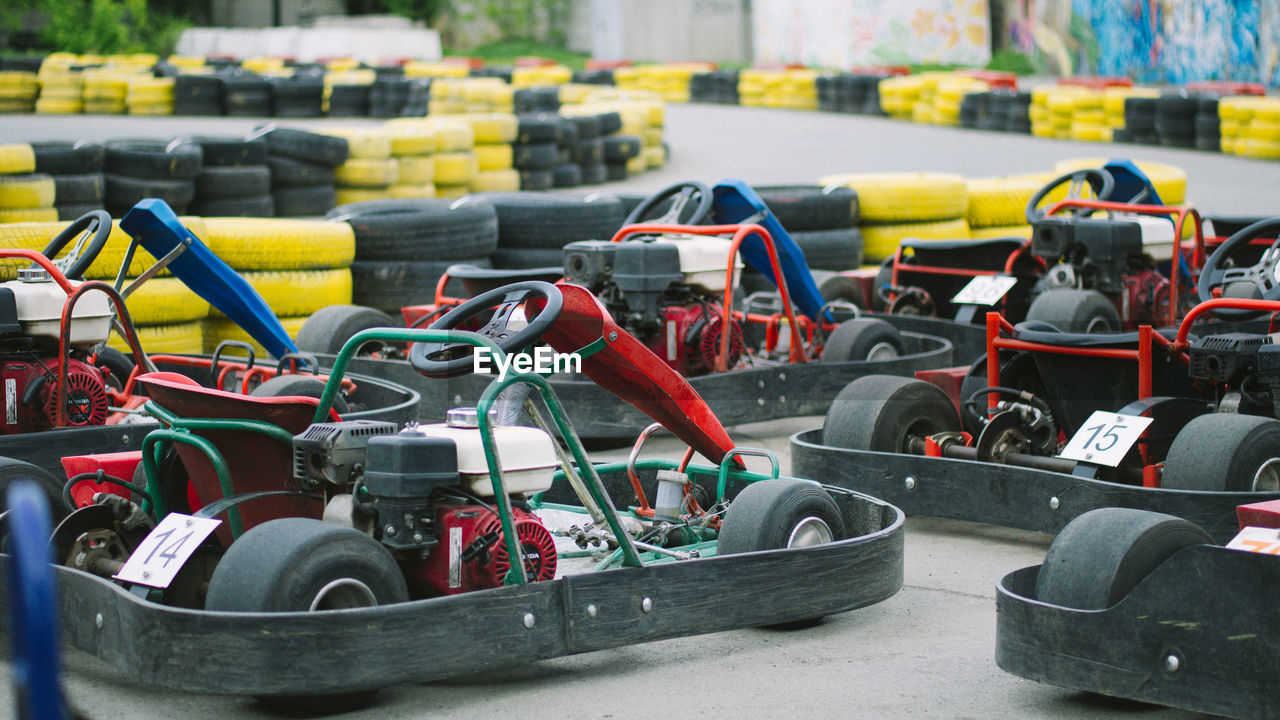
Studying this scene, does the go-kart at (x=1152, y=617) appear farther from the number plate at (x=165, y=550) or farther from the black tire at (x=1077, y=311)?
the black tire at (x=1077, y=311)

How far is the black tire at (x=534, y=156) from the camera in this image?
15359 millimetres

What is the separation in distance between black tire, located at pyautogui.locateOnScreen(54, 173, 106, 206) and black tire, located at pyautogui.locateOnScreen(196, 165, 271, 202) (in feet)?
3.47

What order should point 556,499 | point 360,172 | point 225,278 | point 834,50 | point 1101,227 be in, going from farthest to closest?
1. point 834,50
2. point 360,172
3. point 1101,227
4. point 225,278
5. point 556,499

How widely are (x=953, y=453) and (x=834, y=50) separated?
28986 millimetres

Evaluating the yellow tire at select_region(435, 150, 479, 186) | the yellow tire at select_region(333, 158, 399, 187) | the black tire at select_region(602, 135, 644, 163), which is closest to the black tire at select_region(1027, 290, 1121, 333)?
the yellow tire at select_region(333, 158, 399, 187)

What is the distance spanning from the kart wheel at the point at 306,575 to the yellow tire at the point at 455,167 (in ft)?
32.5

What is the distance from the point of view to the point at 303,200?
11789 mm

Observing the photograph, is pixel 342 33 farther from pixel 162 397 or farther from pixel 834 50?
pixel 162 397

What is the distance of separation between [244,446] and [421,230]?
490cm

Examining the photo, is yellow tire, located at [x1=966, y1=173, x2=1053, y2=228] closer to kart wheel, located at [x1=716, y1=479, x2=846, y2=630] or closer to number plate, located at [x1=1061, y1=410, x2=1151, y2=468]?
number plate, located at [x1=1061, y1=410, x2=1151, y2=468]

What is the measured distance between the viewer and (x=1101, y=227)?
7.79 meters

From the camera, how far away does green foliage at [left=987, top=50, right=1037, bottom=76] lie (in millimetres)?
30266

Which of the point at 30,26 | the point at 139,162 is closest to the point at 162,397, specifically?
the point at 139,162

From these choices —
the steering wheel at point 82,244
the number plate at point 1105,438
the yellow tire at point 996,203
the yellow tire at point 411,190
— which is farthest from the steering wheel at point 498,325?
the yellow tire at point 411,190
